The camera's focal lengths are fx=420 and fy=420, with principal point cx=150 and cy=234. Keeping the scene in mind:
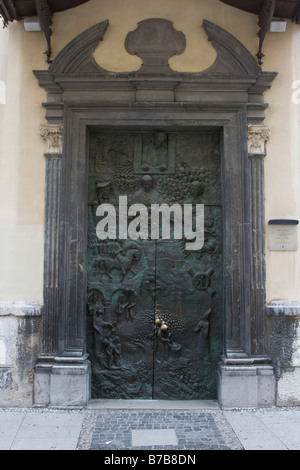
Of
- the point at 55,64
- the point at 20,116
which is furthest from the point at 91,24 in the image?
the point at 20,116

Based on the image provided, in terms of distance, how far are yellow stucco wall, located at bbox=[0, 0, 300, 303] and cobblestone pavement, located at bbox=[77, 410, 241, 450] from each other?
1.58 metres

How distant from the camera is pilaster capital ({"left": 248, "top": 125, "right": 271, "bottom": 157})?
5.19 m

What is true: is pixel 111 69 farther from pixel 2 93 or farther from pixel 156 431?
pixel 156 431

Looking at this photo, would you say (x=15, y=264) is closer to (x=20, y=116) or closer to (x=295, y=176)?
(x=20, y=116)

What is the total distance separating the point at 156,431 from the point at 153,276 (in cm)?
182

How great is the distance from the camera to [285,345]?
16.6ft

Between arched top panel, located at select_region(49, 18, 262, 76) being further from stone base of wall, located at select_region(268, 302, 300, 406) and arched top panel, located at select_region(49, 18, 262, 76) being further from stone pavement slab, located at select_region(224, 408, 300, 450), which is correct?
stone pavement slab, located at select_region(224, 408, 300, 450)

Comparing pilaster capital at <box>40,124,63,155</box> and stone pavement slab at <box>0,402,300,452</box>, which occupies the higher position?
pilaster capital at <box>40,124,63,155</box>

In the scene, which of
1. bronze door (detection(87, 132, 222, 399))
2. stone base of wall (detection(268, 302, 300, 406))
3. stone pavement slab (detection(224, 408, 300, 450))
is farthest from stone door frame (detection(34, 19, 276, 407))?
stone pavement slab (detection(224, 408, 300, 450))

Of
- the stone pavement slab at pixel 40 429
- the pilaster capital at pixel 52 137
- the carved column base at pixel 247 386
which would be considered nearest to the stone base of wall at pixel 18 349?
the stone pavement slab at pixel 40 429

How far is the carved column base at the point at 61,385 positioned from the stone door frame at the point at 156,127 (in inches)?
3.3

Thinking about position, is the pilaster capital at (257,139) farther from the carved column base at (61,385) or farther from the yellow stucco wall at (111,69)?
the carved column base at (61,385)

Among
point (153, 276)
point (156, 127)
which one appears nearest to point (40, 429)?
point (153, 276)

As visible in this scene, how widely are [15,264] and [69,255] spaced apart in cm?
66
